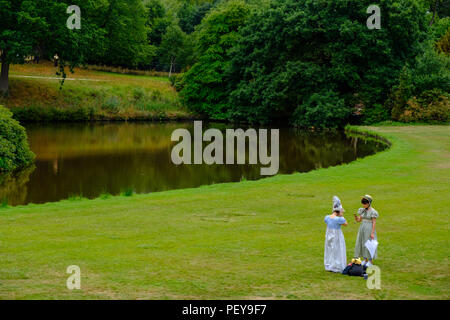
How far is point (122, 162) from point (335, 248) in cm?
2497

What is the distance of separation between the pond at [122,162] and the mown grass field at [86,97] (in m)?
5.91

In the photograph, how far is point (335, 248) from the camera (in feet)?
37.2

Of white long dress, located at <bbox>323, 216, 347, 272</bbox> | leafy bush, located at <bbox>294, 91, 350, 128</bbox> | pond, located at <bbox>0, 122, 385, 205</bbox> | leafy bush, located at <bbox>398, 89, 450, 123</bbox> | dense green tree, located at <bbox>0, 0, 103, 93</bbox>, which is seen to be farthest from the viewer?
leafy bush, located at <bbox>294, 91, 350, 128</bbox>

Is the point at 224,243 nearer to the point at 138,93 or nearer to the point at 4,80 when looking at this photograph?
the point at 4,80

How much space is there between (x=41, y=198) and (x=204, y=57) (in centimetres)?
5306

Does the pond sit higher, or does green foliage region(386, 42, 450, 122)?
green foliage region(386, 42, 450, 122)

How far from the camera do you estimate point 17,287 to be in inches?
400

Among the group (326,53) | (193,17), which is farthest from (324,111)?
(193,17)

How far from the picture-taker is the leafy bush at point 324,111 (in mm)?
60094

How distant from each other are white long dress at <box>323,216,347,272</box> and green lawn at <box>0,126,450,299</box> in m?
0.26

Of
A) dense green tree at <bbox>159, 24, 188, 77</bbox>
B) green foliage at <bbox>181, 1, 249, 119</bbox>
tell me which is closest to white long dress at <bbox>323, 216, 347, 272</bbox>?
green foliage at <bbox>181, 1, 249, 119</bbox>

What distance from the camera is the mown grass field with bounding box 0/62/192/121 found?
61031mm

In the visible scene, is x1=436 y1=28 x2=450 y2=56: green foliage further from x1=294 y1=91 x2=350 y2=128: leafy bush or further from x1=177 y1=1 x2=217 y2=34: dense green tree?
x1=177 y1=1 x2=217 y2=34: dense green tree
